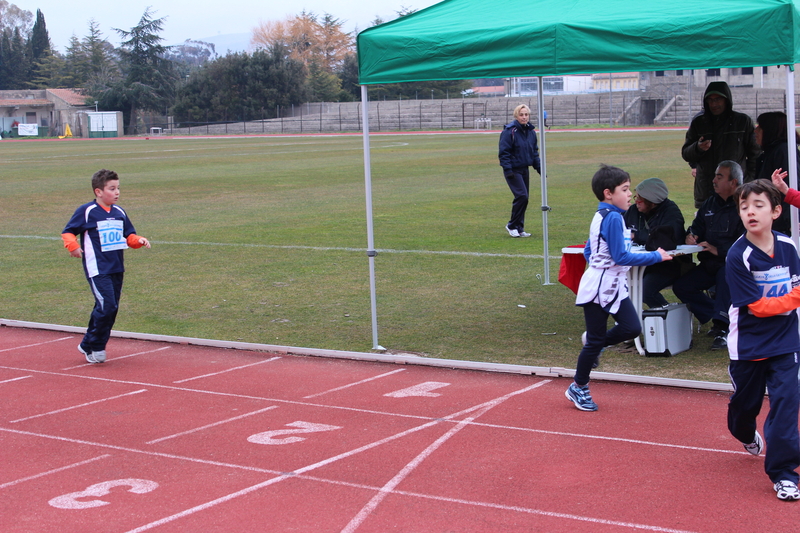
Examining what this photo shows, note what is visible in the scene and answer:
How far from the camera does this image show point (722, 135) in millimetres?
8602

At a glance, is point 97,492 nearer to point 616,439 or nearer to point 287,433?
point 287,433

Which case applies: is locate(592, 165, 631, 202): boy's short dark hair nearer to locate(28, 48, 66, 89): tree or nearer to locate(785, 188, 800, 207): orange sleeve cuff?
locate(785, 188, 800, 207): orange sleeve cuff

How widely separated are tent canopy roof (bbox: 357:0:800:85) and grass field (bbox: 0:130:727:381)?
7.84 ft

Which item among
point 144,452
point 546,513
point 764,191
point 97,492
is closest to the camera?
point 546,513

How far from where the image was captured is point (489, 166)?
28.9m

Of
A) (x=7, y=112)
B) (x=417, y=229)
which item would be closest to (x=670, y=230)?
(x=417, y=229)

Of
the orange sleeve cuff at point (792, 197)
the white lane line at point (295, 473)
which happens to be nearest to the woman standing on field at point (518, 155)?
the white lane line at point (295, 473)

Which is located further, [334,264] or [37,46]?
[37,46]

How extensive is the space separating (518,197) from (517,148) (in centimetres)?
87

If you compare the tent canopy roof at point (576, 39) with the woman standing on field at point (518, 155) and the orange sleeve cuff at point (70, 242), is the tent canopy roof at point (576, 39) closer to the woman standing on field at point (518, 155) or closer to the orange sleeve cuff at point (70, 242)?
the orange sleeve cuff at point (70, 242)

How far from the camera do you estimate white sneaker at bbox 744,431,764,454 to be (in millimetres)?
4836

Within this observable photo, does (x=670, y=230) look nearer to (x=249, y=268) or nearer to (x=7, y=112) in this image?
(x=249, y=268)

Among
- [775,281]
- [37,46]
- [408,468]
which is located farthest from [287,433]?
[37,46]

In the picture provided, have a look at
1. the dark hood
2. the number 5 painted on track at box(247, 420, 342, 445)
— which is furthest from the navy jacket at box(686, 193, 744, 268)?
the number 5 painted on track at box(247, 420, 342, 445)
